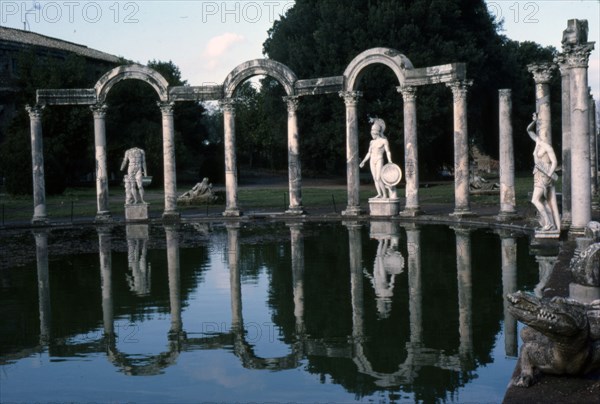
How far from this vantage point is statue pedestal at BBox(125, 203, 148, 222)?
26.8 m

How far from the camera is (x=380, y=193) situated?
2514 cm

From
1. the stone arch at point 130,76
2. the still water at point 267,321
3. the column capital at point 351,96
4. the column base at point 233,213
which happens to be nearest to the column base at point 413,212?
the column capital at point 351,96

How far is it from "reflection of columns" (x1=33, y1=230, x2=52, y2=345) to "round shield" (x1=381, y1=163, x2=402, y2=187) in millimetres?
10547

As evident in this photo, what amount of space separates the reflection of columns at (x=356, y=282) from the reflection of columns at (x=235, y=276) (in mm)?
1581

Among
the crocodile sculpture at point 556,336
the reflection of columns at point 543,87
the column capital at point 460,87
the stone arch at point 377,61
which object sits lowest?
the crocodile sculpture at point 556,336

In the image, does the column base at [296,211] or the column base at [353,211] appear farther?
the column base at [296,211]

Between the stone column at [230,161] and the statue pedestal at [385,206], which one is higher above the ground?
the stone column at [230,161]

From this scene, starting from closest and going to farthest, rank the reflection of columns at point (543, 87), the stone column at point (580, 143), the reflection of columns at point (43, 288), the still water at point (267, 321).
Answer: the still water at point (267, 321) → the reflection of columns at point (43, 288) → the stone column at point (580, 143) → the reflection of columns at point (543, 87)

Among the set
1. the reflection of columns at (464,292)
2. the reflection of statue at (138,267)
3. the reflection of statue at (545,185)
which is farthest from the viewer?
the reflection of statue at (545,185)

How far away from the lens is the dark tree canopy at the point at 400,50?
119ft

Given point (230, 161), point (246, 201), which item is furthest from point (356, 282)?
point (246, 201)

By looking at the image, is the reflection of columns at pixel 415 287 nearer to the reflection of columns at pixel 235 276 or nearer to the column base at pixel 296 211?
the reflection of columns at pixel 235 276

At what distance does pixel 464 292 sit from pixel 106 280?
6.72 m

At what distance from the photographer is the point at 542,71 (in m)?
18.5
